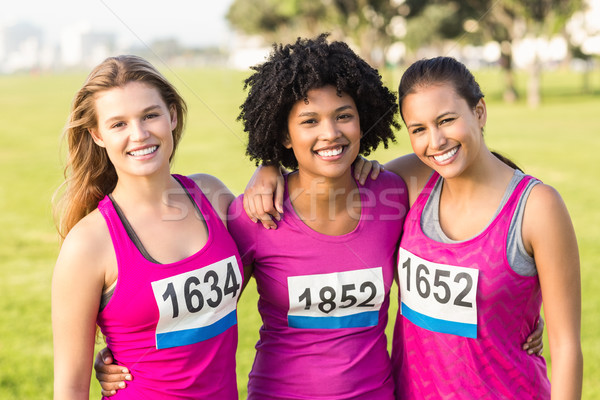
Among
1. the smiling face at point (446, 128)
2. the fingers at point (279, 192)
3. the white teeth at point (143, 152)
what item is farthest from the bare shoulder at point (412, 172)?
the white teeth at point (143, 152)

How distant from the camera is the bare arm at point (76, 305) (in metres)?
2.17

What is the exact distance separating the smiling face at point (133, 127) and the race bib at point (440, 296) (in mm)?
1090

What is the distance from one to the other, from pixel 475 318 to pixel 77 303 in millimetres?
1440

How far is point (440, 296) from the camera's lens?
236 centimetres

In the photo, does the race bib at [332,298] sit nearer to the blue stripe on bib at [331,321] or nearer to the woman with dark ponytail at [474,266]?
the blue stripe on bib at [331,321]

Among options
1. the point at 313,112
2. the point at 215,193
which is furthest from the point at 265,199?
the point at 313,112

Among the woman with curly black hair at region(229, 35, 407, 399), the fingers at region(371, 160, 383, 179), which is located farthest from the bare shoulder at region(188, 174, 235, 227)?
the fingers at region(371, 160, 383, 179)

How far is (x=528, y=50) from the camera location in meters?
25.2

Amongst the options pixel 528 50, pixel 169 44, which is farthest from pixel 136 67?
pixel 169 44

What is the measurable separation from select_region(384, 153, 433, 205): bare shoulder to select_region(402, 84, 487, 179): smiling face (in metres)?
0.29

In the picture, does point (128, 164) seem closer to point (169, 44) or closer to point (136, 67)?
point (136, 67)

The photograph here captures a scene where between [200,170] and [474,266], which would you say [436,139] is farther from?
[200,170]

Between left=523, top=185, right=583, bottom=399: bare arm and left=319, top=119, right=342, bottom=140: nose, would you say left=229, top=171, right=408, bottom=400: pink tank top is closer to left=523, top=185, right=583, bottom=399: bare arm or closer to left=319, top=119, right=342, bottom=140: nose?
left=319, top=119, right=342, bottom=140: nose

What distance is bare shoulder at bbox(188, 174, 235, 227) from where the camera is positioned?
8.74 feet
